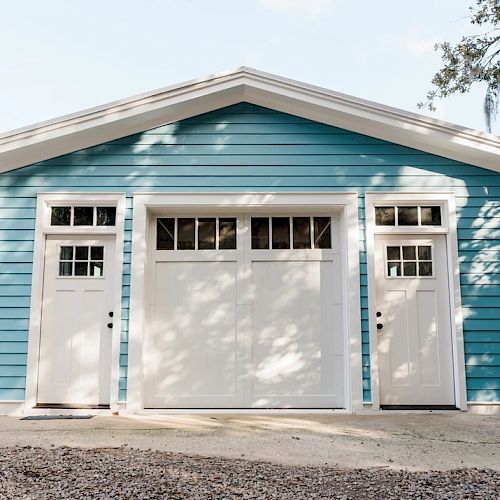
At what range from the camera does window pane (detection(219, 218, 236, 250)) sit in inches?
224

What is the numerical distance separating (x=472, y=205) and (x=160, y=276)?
336 cm

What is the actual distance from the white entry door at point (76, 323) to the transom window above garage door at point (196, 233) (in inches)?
22.2

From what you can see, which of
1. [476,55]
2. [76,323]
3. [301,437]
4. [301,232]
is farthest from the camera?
[476,55]

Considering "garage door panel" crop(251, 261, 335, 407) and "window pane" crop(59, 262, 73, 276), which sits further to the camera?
"window pane" crop(59, 262, 73, 276)

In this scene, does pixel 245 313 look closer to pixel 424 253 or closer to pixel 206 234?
pixel 206 234

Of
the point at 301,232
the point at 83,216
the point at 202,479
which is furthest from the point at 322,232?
the point at 202,479

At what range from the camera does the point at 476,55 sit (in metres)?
9.94

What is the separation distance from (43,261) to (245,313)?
2160 millimetres

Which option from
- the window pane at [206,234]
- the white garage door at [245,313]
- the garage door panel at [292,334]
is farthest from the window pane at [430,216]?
the window pane at [206,234]

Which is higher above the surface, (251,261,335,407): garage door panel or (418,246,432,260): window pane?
(418,246,432,260): window pane

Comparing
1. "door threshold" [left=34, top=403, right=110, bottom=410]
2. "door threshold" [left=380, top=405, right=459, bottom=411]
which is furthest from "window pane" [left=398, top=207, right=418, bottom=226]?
"door threshold" [left=34, top=403, right=110, bottom=410]

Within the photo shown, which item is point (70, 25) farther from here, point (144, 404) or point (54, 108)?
point (144, 404)

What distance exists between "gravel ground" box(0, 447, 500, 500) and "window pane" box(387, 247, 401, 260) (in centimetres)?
273

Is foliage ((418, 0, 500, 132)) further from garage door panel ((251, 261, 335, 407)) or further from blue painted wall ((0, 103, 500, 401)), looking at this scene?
garage door panel ((251, 261, 335, 407))
